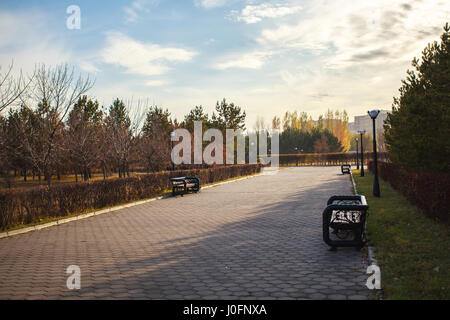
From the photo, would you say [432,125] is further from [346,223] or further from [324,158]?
[324,158]

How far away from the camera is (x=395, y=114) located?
70.4 ft

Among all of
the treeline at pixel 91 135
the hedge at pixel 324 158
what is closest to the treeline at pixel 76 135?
the treeline at pixel 91 135

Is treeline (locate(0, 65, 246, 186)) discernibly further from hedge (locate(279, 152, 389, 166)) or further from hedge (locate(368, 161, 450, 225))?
hedge (locate(279, 152, 389, 166))

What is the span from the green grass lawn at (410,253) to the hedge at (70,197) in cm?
866

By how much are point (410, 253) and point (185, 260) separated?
3732mm

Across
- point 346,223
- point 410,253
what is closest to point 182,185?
point 346,223

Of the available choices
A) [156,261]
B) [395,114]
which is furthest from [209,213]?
[395,114]

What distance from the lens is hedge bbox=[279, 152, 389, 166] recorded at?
2731 inches

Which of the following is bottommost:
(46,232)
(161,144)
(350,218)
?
(46,232)

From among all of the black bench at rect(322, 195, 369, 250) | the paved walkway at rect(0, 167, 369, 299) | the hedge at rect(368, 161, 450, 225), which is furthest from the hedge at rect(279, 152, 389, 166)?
the black bench at rect(322, 195, 369, 250)

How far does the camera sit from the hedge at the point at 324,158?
6938 centimetres

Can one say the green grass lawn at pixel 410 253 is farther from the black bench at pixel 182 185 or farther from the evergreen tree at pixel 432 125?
the black bench at pixel 182 185
